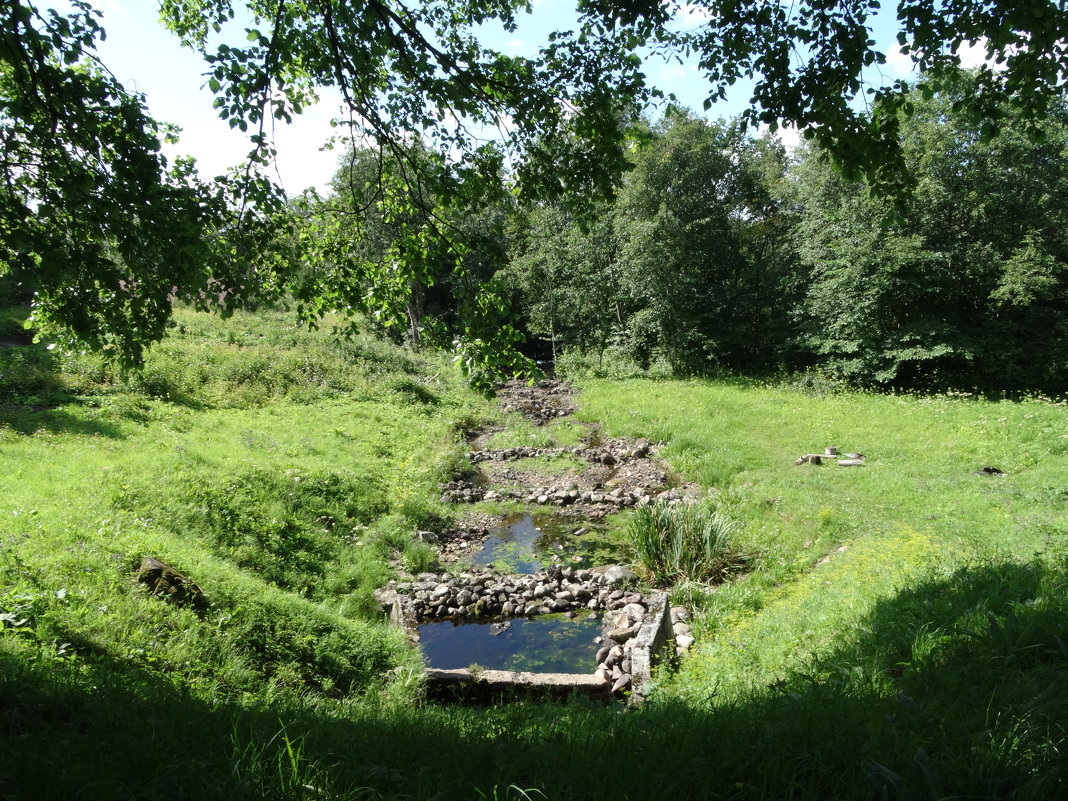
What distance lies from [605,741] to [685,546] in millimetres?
6557

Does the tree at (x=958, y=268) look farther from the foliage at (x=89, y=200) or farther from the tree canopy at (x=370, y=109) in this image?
the foliage at (x=89, y=200)

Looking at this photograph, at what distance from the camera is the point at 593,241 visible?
3416cm

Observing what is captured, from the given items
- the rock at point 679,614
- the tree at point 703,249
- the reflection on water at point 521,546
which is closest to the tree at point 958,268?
the tree at point 703,249

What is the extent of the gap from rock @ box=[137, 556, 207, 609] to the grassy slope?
0.19m

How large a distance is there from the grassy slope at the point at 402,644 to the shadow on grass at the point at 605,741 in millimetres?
19

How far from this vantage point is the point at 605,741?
10.9ft

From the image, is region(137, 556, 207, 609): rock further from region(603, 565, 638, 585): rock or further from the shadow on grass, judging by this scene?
region(603, 565, 638, 585): rock

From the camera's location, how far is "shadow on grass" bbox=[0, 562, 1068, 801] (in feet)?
8.74

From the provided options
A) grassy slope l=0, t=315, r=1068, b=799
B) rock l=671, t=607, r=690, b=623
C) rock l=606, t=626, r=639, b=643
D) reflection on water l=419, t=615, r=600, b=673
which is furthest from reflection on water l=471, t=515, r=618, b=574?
rock l=606, t=626, r=639, b=643

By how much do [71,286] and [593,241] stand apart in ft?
102

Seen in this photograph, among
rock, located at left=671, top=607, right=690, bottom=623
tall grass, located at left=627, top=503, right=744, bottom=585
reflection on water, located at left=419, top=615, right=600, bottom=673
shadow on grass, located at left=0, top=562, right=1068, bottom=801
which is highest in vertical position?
shadow on grass, located at left=0, top=562, right=1068, bottom=801

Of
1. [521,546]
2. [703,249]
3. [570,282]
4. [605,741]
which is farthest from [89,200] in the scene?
[570,282]

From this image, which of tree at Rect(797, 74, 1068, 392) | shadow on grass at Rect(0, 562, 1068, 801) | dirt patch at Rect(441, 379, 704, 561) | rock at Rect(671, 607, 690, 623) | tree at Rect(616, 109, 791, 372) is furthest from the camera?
tree at Rect(616, 109, 791, 372)

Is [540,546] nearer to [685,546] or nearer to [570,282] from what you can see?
[685,546]
